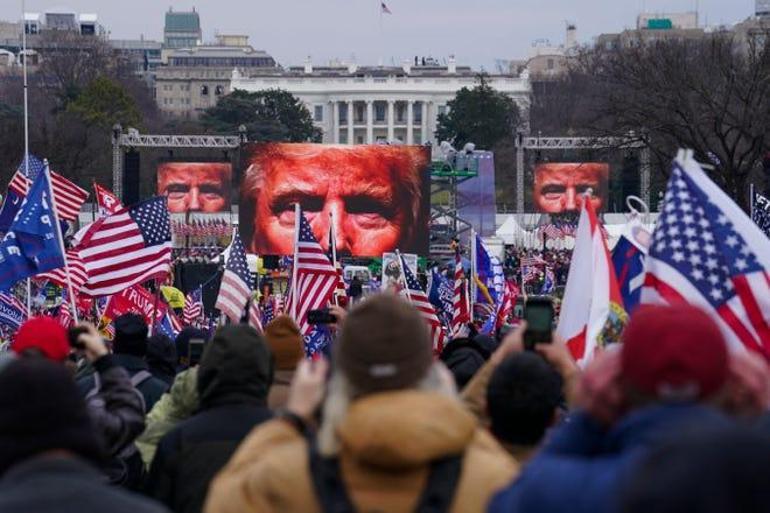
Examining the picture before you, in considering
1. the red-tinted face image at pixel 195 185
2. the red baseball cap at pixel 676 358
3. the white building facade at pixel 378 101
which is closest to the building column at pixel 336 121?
the white building facade at pixel 378 101

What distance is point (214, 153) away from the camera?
8512 cm

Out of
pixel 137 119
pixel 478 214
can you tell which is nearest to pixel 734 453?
pixel 478 214

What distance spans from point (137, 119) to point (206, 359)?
96.4 meters

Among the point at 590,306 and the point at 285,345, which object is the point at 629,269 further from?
the point at 285,345

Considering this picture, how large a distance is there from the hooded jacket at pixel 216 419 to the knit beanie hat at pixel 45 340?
2.86 ft

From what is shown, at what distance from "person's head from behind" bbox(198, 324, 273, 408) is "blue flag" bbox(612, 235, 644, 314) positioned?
12.9ft

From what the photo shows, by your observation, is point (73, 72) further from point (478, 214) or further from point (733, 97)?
point (733, 97)

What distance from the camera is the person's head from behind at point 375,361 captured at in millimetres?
4039

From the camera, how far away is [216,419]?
18.8ft

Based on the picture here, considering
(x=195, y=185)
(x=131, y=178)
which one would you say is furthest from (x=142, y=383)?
(x=195, y=185)

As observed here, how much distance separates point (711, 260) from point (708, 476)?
398cm

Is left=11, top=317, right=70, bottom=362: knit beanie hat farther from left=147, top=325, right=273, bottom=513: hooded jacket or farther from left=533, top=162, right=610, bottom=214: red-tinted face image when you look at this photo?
left=533, top=162, right=610, bottom=214: red-tinted face image

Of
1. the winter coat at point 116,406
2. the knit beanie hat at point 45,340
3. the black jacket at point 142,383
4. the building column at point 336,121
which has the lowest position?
the building column at point 336,121

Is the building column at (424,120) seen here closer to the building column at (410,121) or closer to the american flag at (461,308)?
the building column at (410,121)
